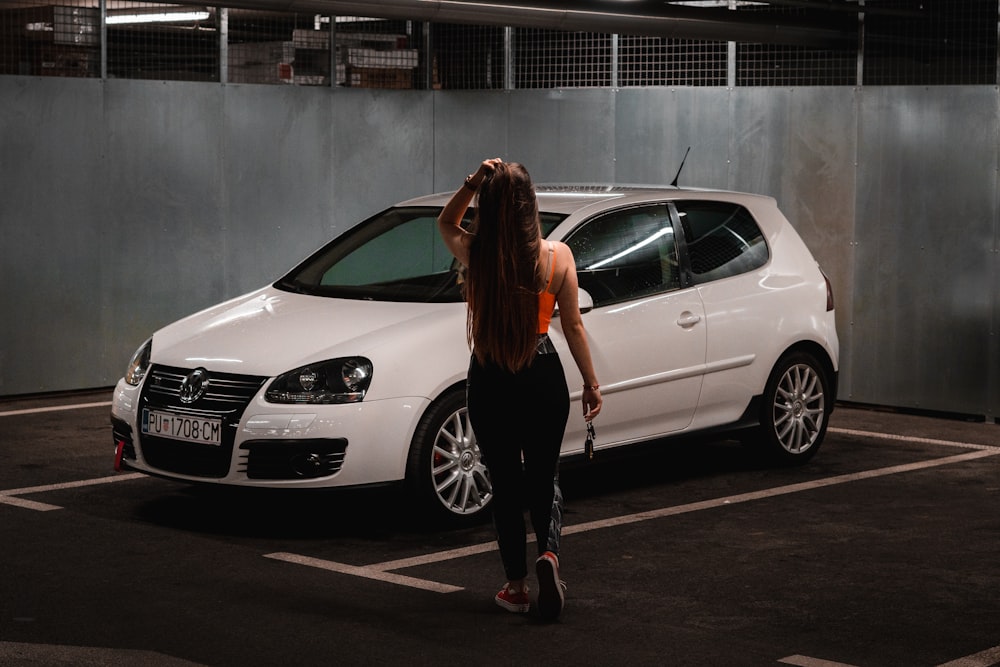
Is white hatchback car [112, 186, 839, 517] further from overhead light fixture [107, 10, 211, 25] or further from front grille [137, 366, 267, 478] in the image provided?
overhead light fixture [107, 10, 211, 25]

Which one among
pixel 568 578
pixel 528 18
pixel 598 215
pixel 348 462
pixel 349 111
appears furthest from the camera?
pixel 349 111

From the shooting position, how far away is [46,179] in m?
11.8

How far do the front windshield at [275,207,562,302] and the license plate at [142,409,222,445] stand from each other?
121 cm

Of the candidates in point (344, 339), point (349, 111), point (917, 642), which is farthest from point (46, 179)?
point (917, 642)

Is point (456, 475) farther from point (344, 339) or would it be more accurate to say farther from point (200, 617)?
point (200, 617)

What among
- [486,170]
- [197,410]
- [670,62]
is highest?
[670,62]

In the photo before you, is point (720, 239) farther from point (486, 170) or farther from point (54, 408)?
point (54, 408)

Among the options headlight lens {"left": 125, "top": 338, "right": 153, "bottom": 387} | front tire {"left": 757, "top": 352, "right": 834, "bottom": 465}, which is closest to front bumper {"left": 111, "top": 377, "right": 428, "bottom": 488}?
headlight lens {"left": 125, "top": 338, "right": 153, "bottom": 387}

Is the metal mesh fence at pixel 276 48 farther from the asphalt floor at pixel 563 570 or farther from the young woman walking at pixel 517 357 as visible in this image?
the young woman walking at pixel 517 357

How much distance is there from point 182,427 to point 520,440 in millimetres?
2065

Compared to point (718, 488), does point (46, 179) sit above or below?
above

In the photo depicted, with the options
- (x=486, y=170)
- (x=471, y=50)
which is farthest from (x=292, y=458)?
(x=471, y=50)

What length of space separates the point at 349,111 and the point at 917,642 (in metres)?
8.60

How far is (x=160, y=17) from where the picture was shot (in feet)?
39.8
